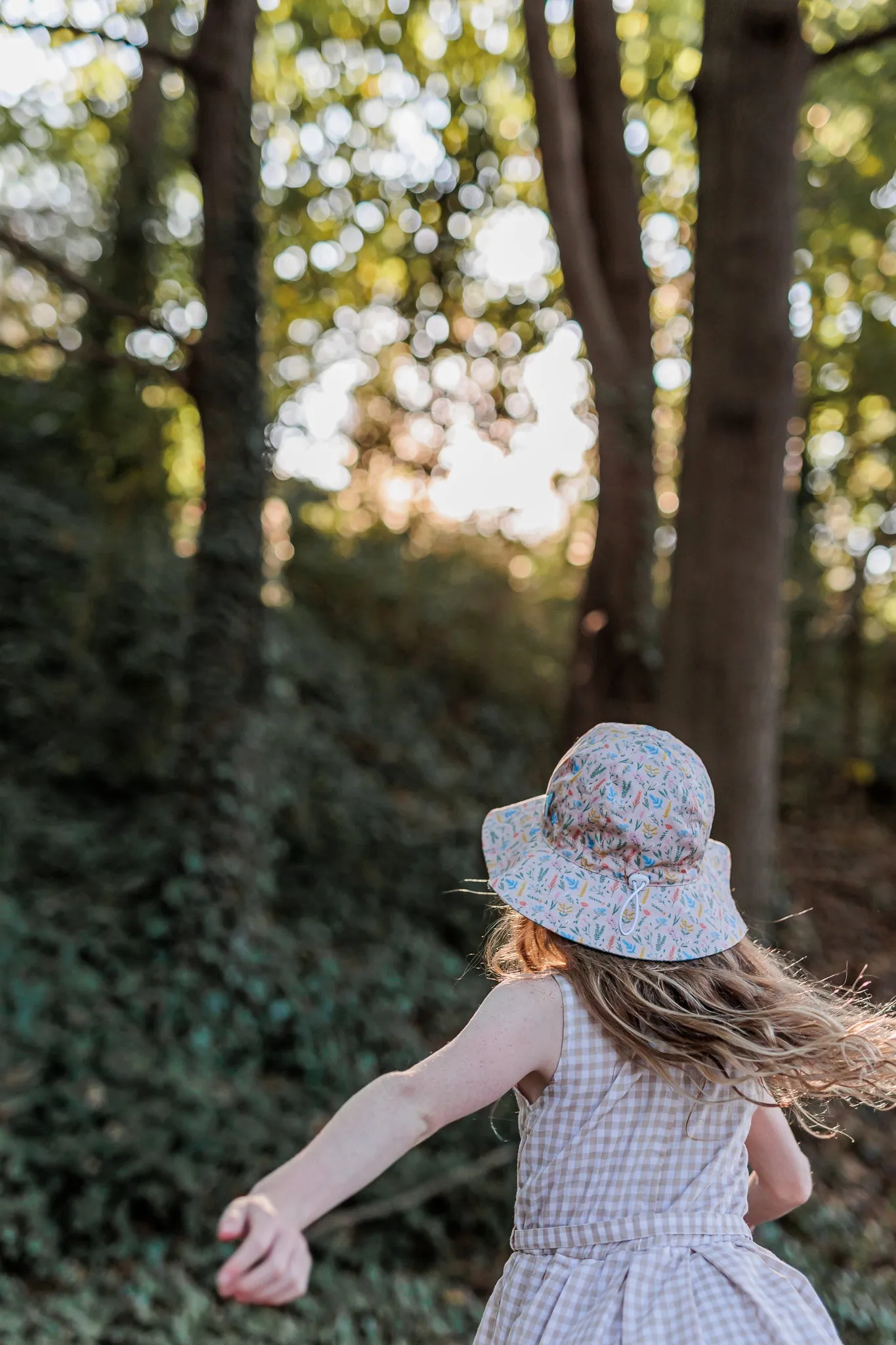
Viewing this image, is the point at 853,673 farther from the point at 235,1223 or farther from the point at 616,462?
the point at 235,1223

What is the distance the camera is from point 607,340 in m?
6.23

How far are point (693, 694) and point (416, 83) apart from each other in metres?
5.55

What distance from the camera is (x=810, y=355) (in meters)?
8.86

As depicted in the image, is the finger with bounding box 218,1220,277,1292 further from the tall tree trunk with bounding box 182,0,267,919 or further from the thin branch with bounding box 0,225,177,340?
the thin branch with bounding box 0,225,177,340

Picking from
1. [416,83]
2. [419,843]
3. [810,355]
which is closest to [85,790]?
[419,843]

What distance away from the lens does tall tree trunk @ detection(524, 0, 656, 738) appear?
615cm

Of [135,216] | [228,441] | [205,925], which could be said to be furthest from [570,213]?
[135,216]

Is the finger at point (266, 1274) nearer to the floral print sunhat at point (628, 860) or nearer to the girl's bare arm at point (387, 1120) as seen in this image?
the girl's bare arm at point (387, 1120)

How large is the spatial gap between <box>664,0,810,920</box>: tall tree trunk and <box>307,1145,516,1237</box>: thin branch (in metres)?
1.59

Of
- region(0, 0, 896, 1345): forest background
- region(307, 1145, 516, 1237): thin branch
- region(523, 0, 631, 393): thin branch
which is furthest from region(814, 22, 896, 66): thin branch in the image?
region(307, 1145, 516, 1237): thin branch

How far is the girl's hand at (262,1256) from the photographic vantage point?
4.62ft

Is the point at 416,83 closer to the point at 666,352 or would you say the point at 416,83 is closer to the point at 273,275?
the point at 273,275

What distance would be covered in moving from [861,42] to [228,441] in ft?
11.6

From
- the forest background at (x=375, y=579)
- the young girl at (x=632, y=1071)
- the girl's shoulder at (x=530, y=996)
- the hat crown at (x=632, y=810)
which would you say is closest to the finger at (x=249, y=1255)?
the young girl at (x=632, y=1071)
